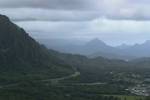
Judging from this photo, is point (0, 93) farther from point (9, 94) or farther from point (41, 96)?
point (41, 96)

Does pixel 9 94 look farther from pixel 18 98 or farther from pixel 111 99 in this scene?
pixel 111 99

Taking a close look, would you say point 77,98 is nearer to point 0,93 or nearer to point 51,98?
point 51,98

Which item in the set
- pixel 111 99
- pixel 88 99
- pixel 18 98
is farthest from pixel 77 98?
pixel 18 98

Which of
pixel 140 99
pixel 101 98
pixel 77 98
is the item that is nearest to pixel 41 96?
pixel 77 98

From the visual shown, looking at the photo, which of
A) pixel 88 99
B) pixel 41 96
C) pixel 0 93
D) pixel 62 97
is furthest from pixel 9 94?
pixel 88 99

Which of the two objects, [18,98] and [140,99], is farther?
[140,99]

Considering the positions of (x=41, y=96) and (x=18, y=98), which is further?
(x=41, y=96)

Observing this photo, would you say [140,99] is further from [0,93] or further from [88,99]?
[0,93]
